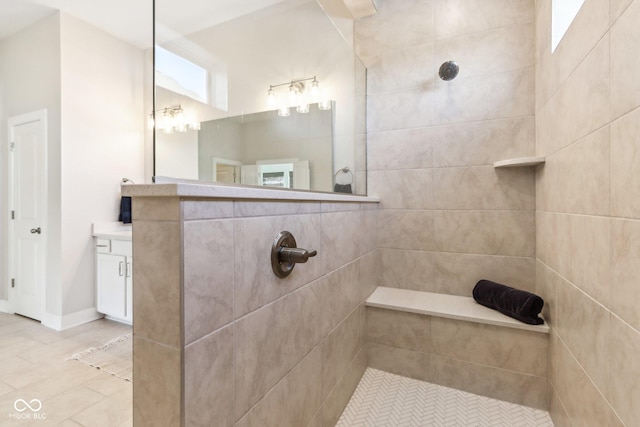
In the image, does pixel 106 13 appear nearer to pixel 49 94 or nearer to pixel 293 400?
pixel 49 94

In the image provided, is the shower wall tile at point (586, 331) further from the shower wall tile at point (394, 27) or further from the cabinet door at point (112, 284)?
the cabinet door at point (112, 284)

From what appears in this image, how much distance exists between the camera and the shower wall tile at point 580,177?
3.26 ft

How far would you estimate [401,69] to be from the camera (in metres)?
2.21

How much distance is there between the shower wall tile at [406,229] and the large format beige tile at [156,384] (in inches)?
72.7

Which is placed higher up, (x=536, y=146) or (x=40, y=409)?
(x=536, y=146)

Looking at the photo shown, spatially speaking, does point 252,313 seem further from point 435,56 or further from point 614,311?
point 435,56

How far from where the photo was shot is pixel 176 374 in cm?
63

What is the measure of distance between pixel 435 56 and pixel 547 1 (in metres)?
0.65

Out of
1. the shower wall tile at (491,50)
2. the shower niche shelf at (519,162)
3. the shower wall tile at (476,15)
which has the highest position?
the shower wall tile at (476,15)

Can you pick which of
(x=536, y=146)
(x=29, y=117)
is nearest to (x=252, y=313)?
(x=536, y=146)

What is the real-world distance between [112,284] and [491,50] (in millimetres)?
3650

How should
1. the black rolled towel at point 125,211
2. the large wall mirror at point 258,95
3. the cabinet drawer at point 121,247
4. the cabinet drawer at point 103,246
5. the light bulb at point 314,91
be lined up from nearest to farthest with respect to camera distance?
the large wall mirror at point 258,95
the light bulb at point 314,91
the cabinet drawer at point 121,247
the cabinet drawer at point 103,246
the black rolled towel at point 125,211

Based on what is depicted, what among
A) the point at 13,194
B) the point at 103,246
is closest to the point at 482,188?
the point at 103,246

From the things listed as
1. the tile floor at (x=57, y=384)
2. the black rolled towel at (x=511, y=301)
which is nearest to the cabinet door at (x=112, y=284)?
the tile floor at (x=57, y=384)
